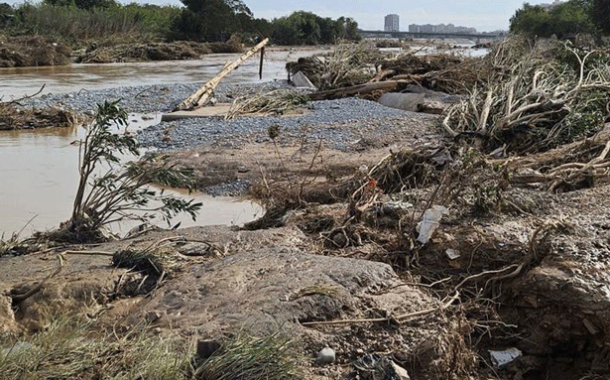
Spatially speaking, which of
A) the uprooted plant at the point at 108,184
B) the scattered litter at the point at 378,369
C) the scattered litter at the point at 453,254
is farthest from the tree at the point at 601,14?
the scattered litter at the point at 378,369

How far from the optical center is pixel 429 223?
4.54 m

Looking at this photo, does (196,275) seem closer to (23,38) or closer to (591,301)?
(591,301)

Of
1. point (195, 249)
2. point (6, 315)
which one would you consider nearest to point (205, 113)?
point (195, 249)

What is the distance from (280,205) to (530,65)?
6.58 meters

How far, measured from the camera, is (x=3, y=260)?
4.36 m

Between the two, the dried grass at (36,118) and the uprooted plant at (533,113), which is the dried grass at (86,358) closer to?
the uprooted plant at (533,113)

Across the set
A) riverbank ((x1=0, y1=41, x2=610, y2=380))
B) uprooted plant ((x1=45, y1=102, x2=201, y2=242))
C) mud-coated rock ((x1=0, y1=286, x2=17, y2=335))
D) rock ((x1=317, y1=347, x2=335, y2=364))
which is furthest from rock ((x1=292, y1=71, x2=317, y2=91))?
rock ((x1=317, y1=347, x2=335, y2=364))

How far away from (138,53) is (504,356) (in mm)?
33165

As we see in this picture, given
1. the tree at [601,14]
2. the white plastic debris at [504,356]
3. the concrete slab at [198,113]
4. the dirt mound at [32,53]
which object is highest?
the tree at [601,14]

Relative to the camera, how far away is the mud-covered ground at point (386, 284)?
3.18 m

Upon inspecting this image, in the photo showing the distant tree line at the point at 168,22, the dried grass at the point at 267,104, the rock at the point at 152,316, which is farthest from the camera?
the distant tree line at the point at 168,22

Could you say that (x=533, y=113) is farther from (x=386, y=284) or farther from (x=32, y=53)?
(x=32, y=53)

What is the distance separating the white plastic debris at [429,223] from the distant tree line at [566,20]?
31.8 m

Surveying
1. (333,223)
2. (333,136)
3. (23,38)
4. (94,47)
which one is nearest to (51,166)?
(333,136)
